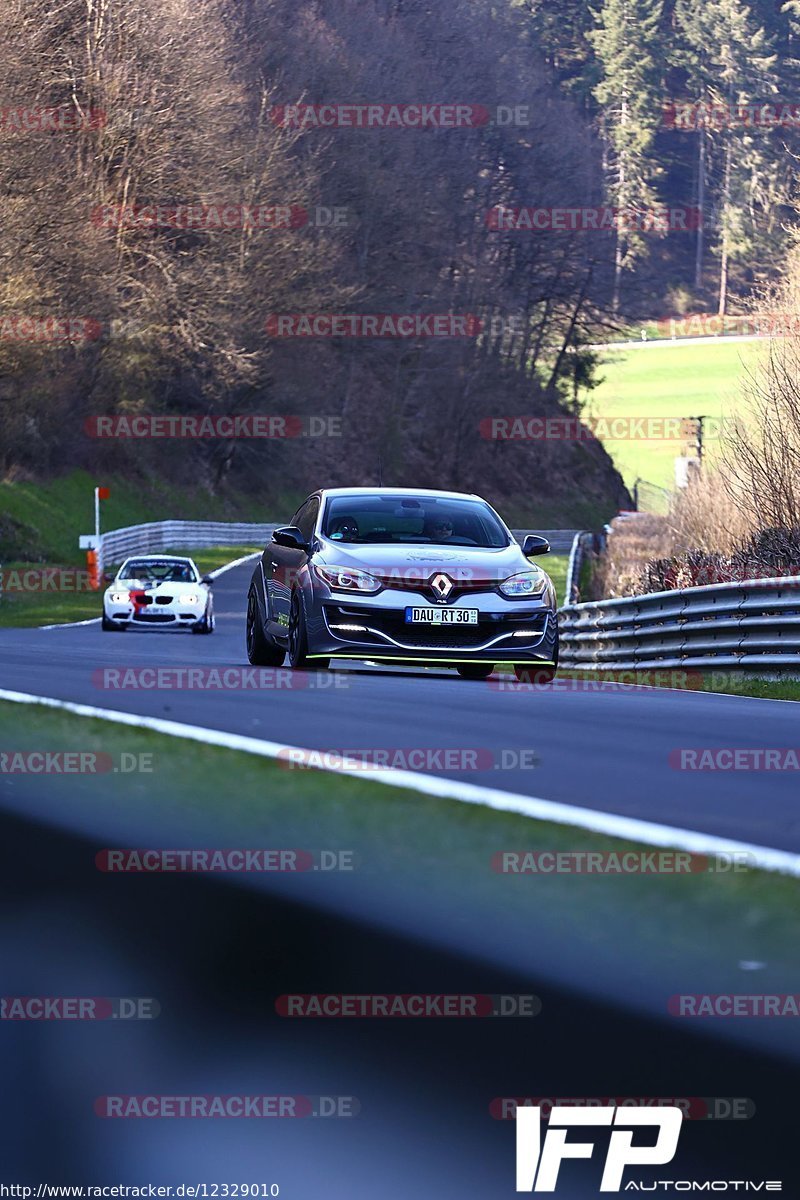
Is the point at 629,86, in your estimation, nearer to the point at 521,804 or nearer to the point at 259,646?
the point at 259,646

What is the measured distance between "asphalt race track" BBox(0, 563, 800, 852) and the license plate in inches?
22.3

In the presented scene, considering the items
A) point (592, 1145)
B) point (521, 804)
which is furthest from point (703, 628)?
point (592, 1145)

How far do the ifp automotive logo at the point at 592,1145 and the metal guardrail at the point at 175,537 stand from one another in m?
43.4

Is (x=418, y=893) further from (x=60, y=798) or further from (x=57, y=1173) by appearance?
(x=60, y=798)

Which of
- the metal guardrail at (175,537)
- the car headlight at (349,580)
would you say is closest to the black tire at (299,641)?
the car headlight at (349,580)

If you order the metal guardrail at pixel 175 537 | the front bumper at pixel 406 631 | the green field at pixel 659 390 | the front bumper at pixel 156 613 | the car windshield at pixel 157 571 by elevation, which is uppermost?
the green field at pixel 659 390

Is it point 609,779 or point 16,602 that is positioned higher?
point 609,779

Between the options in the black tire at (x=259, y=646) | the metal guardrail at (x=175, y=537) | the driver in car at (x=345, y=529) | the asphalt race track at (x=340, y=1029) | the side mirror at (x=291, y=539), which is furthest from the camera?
the metal guardrail at (x=175, y=537)

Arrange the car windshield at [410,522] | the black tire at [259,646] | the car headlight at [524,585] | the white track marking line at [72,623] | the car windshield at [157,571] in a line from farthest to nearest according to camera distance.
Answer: the white track marking line at [72,623] < the car windshield at [157,571] < the black tire at [259,646] < the car windshield at [410,522] < the car headlight at [524,585]

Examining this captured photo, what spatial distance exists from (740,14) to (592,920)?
147863 mm

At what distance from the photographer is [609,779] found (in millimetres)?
5902

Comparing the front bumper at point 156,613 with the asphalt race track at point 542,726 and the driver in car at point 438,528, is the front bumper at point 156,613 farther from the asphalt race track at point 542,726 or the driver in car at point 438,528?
the driver in car at point 438,528

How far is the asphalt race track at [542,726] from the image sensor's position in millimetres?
5312

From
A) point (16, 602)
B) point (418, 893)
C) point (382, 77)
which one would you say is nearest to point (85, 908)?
point (418, 893)
